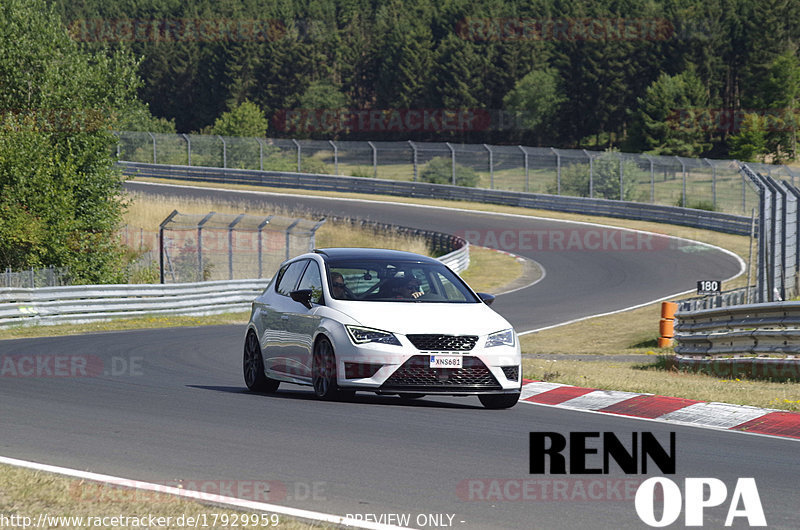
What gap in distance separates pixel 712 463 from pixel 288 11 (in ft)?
423

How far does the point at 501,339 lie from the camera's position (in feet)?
33.7

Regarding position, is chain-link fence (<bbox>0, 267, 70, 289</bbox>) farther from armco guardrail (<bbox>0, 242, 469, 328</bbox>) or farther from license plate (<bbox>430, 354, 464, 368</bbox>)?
license plate (<bbox>430, 354, 464, 368</bbox>)

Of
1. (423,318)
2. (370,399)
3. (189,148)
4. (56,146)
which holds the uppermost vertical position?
(56,146)

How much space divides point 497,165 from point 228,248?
24.6 m

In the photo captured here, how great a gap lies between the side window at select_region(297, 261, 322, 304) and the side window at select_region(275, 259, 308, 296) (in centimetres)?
16

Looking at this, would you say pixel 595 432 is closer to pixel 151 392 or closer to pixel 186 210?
pixel 151 392

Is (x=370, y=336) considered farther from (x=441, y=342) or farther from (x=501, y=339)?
(x=501, y=339)

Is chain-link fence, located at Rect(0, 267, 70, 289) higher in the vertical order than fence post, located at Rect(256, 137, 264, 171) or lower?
lower

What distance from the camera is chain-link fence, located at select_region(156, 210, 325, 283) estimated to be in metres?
30.3

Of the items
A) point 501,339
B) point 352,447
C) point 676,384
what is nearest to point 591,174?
point 676,384

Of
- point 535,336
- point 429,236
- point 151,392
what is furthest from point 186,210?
point 151,392

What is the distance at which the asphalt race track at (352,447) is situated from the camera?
6234mm

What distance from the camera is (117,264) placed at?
109ft

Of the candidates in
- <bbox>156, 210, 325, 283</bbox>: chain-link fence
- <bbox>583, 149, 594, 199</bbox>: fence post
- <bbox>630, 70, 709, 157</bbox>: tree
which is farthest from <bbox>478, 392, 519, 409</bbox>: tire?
<bbox>630, 70, 709, 157</bbox>: tree
